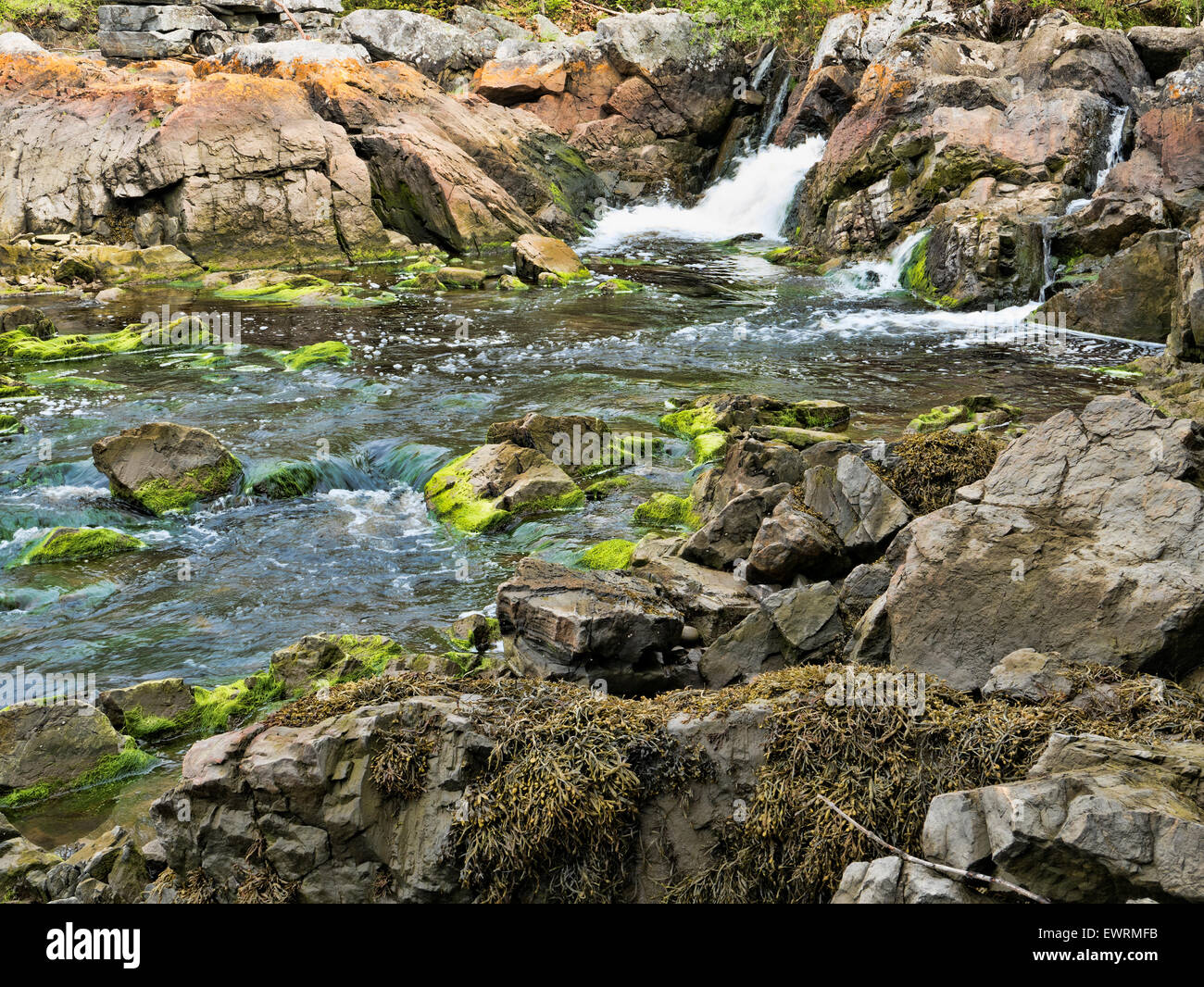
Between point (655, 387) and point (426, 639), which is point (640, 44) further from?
point (426, 639)

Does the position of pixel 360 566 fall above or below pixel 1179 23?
below

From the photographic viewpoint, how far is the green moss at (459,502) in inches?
357

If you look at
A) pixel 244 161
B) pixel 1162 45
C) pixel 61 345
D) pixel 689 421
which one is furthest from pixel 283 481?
pixel 1162 45

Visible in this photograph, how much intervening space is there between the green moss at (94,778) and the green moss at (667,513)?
464 centimetres

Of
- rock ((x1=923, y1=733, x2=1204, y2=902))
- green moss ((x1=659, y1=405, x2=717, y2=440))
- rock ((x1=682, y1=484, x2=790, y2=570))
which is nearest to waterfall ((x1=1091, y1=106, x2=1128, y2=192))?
green moss ((x1=659, y1=405, x2=717, y2=440))

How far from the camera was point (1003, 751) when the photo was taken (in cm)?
387

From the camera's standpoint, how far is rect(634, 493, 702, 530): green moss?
8.79m

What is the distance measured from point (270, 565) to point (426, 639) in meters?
2.19

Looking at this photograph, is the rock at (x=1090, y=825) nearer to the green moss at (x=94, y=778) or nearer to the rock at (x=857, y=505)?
the rock at (x=857, y=505)

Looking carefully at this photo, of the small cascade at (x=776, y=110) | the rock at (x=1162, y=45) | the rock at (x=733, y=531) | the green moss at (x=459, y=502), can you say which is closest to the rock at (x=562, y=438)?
the green moss at (x=459, y=502)

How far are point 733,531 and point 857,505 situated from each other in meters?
0.92

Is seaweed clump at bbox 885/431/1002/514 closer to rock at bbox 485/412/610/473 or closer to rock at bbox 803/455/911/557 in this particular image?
rock at bbox 803/455/911/557

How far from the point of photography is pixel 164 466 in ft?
31.7
